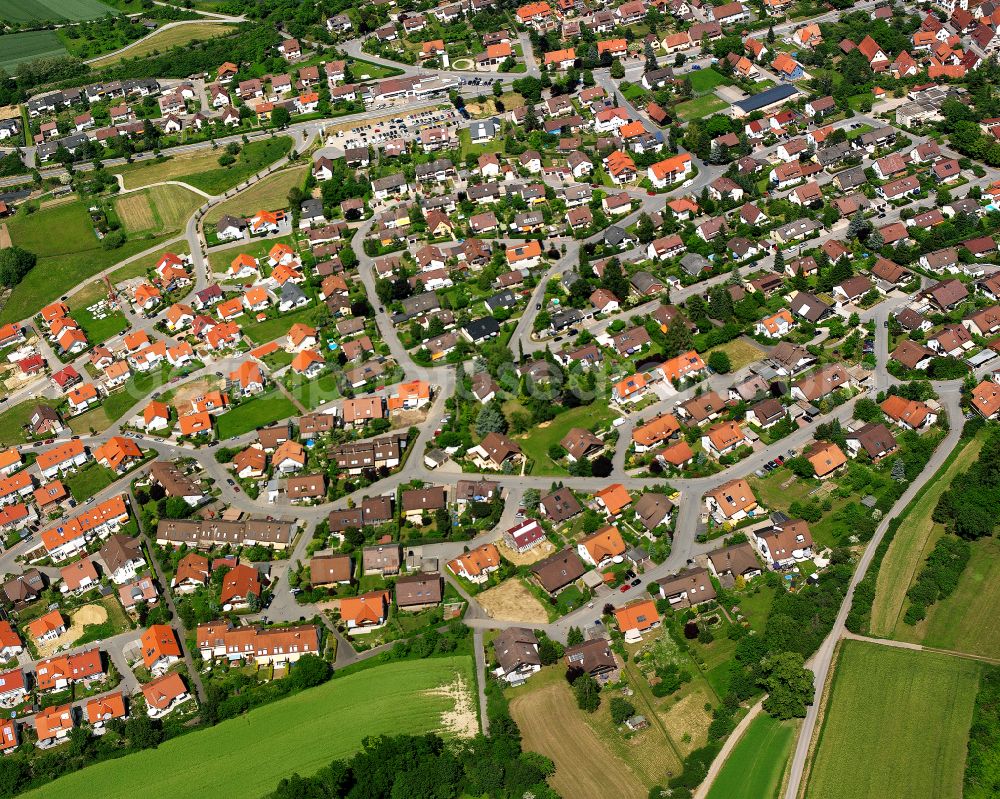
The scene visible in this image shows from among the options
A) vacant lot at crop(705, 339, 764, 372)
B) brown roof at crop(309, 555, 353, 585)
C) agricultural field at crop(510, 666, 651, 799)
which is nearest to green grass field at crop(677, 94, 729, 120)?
vacant lot at crop(705, 339, 764, 372)

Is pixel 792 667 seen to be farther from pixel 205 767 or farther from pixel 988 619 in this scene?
pixel 205 767

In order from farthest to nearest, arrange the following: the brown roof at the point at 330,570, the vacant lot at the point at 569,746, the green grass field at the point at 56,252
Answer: the green grass field at the point at 56,252
the brown roof at the point at 330,570
the vacant lot at the point at 569,746

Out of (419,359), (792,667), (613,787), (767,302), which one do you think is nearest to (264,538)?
(419,359)

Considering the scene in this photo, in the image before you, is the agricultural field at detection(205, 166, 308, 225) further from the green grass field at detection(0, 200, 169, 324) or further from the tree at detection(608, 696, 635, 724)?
the tree at detection(608, 696, 635, 724)

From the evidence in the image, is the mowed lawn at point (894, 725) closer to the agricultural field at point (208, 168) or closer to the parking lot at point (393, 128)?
the parking lot at point (393, 128)

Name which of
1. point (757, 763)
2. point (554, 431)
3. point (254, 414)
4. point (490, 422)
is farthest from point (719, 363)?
point (254, 414)

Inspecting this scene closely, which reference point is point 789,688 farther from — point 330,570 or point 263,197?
point 263,197

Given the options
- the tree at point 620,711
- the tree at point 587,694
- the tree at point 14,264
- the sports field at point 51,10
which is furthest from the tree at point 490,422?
the sports field at point 51,10
